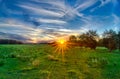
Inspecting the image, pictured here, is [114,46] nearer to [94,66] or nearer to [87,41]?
[87,41]

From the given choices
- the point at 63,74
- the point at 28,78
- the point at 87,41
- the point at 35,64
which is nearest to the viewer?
the point at 28,78

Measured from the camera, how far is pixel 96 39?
91.8m

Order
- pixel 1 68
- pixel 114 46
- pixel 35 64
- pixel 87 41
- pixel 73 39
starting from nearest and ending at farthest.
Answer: pixel 1 68
pixel 35 64
pixel 114 46
pixel 87 41
pixel 73 39

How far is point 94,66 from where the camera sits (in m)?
26.9

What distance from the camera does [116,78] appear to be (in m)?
20.4

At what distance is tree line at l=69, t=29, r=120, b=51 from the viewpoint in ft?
274

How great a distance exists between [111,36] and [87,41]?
8567 millimetres

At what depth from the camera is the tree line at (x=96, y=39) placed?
83500mm

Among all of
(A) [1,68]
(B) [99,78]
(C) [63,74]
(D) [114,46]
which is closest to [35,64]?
(A) [1,68]

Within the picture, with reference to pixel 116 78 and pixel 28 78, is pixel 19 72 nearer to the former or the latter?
pixel 28 78

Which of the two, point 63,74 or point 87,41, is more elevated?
point 87,41

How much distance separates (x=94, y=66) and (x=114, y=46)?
54.9 meters

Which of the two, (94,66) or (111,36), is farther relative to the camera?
(111,36)

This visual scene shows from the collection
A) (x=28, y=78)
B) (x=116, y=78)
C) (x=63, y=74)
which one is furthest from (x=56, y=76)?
(x=116, y=78)
